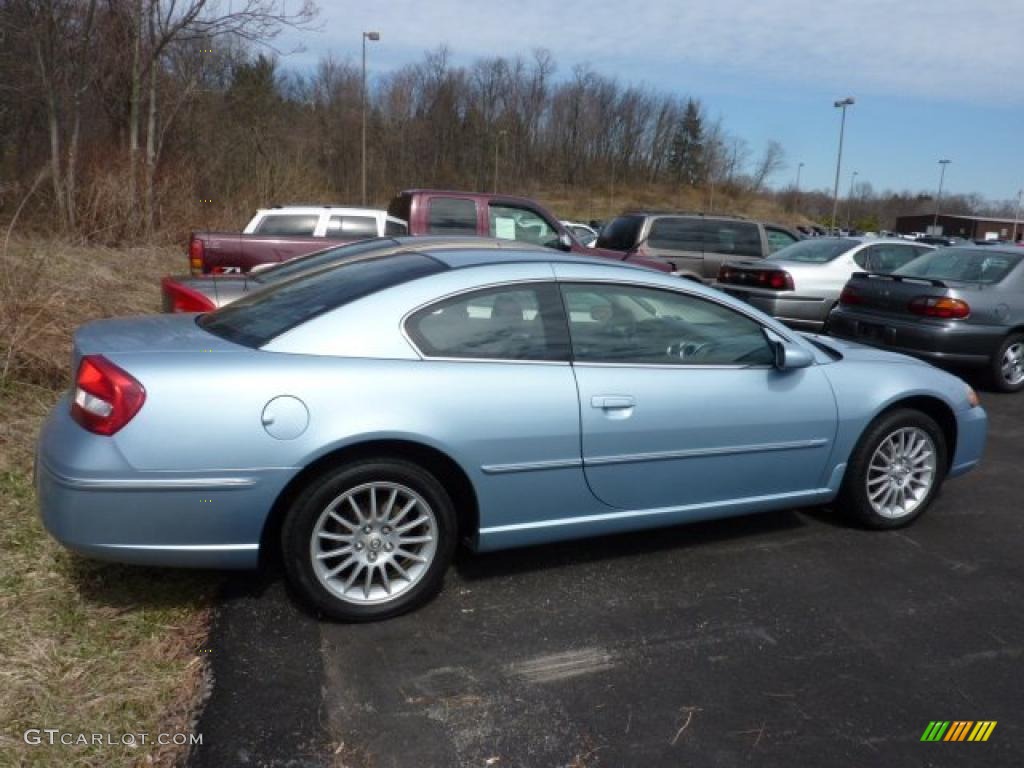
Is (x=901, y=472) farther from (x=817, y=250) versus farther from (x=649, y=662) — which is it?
(x=817, y=250)

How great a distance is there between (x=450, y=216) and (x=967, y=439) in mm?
7101

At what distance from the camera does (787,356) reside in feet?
13.3

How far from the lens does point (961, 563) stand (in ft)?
13.9

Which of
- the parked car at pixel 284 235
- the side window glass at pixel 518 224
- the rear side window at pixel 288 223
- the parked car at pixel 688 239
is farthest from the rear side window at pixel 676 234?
the rear side window at pixel 288 223

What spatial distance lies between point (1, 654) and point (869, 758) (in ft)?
9.69

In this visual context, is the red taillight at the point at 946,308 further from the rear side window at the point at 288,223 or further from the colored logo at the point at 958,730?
the rear side window at the point at 288,223

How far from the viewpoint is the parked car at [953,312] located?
8.03 meters

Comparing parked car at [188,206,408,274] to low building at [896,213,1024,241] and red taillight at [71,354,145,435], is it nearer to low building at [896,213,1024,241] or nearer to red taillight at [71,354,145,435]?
red taillight at [71,354,145,435]

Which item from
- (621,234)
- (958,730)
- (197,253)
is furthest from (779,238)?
(958,730)

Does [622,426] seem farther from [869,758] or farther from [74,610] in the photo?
[74,610]

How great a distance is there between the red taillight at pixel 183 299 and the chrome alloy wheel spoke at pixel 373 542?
8.84 ft

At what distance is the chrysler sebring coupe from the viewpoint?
3053 mm

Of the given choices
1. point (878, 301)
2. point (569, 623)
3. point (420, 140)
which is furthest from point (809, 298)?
point (420, 140)

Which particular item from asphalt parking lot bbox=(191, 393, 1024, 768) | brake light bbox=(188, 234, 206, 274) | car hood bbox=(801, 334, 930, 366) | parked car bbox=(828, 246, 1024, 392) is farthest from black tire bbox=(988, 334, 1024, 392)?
brake light bbox=(188, 234, 206, 274)
